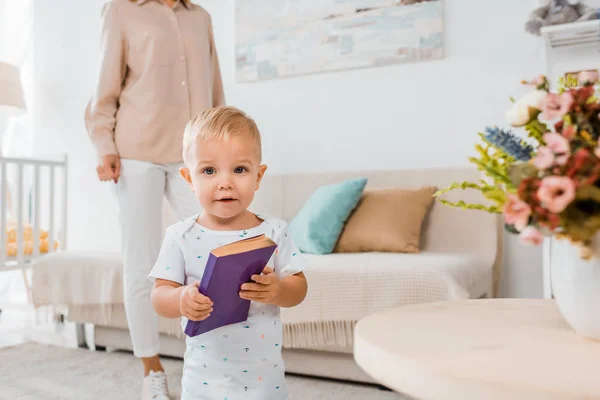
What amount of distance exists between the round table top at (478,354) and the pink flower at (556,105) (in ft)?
0.90

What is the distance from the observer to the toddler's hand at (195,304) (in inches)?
32.4

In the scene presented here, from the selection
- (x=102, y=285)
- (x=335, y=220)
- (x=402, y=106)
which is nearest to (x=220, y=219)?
(x=335, y=220)

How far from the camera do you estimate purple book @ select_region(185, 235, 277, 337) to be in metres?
0.79

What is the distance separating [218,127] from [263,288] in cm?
29

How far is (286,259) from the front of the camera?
3.27 ft

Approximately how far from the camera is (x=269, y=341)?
0.97 meters

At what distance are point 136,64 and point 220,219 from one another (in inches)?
38.9

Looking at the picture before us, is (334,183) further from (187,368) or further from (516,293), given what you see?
(187,368)

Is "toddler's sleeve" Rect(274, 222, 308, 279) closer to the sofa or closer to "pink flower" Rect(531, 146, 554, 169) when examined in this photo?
"pink flower" Rect(531, 146, 554, 169)

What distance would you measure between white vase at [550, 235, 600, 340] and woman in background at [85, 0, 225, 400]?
1223 millimetres

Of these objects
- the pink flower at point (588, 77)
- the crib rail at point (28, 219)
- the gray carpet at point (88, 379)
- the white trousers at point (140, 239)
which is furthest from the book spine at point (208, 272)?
the crib rail at point (28, 219)

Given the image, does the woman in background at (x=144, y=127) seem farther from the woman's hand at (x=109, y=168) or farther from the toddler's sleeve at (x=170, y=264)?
the toddler's sleeve at (x=170, y=264)

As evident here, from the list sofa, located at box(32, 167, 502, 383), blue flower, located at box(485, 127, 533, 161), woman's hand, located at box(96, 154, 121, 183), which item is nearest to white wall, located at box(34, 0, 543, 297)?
sofa, located at box(32, 167, 502, 383)

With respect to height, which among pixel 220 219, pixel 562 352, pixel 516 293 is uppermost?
pixel 220 219
